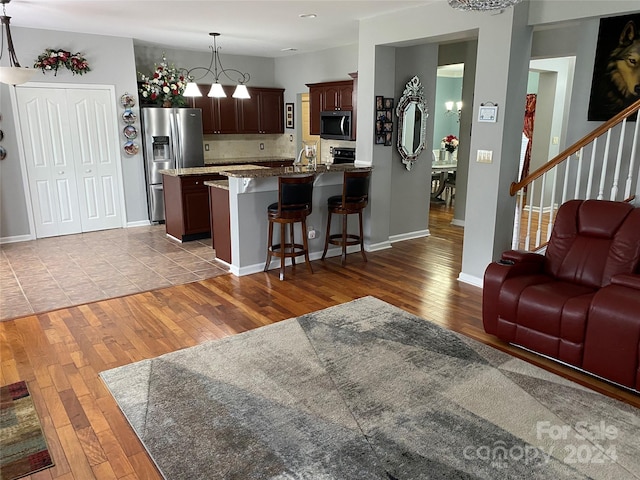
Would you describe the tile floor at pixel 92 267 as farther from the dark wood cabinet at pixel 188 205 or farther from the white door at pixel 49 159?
the white door at pixel 49 159

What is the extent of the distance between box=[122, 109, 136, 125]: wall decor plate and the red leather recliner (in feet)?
18.6

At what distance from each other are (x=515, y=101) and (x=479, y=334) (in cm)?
216

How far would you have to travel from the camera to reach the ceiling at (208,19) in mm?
4699

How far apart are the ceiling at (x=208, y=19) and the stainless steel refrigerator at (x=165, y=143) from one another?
1.07m

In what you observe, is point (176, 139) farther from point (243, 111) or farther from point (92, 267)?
point (92, 267)

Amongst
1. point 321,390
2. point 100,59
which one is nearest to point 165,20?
point 100,59

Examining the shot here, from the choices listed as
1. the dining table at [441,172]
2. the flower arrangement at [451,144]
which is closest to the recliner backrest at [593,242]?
the dining table at [441,172]

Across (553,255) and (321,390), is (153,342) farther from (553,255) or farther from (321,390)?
(553,255)

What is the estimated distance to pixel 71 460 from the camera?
2262 millimetres

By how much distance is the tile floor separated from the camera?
14.3 ft

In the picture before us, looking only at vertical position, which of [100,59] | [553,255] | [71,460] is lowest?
[71,460]

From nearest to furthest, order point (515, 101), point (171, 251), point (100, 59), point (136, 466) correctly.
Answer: point (136, 466), point (515, 101), point (171, 251), point (100, 59)

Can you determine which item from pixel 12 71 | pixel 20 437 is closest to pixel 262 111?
pixel 12 71

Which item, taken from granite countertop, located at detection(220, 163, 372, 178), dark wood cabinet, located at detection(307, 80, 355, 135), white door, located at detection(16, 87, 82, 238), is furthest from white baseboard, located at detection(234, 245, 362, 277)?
white door, located at detection(16, 87, 82, 238)
